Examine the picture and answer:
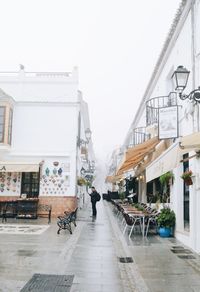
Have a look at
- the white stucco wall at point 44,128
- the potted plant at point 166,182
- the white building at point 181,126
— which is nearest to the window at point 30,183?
the white stucco wall at point 44,128

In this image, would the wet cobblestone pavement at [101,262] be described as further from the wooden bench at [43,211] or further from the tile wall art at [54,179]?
the tile wall art at [54,179]

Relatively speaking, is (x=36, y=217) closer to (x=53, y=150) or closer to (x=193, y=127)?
(x=53, y=150)

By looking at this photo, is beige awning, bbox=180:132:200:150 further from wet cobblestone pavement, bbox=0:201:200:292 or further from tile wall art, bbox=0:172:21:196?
tile wall art, bbox=0:172:21:196

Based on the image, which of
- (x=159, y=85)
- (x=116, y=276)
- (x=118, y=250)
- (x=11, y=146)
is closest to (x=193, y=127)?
(x=118, y=250)

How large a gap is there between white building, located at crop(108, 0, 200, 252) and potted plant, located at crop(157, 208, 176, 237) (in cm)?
28

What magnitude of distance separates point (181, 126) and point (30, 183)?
1114cm

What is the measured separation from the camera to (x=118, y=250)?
10.3 m

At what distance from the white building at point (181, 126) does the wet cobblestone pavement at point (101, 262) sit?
1.25 metres

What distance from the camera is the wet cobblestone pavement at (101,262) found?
22.1 ft

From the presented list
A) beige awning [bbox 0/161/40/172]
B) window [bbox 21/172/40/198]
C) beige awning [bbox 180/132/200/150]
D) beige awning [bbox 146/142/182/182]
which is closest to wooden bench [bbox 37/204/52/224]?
window [bbox 21/172/40/198]

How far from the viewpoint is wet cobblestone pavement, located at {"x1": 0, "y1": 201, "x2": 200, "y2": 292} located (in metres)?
6.72

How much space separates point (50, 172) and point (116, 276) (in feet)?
44.4

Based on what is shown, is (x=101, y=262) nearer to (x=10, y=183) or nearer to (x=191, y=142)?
(x=191, y=142)

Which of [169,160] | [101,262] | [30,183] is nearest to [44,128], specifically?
[30,183]
